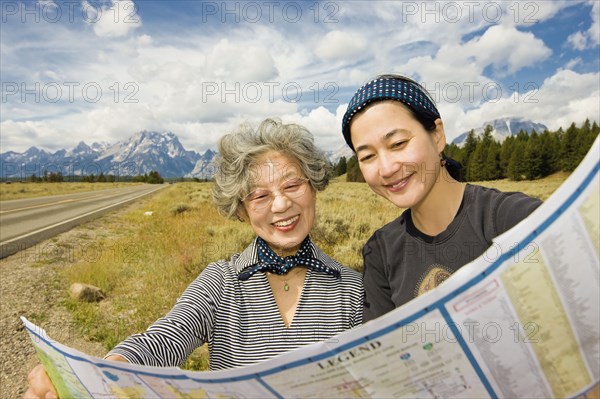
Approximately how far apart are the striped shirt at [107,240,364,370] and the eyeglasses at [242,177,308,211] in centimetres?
23

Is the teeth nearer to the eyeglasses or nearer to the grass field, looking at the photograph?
the eyeglasses

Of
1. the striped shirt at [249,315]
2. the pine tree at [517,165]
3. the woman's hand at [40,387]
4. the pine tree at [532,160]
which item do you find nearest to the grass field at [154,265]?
the striped shirt at [249,315]

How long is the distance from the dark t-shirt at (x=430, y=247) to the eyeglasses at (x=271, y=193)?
487mm

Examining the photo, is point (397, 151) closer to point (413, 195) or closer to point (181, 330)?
point (413, 195)

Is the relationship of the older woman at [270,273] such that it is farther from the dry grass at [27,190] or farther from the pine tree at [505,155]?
the pine tree at [505,155]

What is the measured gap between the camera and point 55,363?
104 centimetres

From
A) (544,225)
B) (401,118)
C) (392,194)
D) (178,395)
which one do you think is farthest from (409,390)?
(401,118)

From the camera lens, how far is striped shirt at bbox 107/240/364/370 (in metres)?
1.70

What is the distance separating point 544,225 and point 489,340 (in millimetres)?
263

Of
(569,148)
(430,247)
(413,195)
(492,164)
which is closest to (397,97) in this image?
(413,195)

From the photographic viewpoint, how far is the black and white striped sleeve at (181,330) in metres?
1.36

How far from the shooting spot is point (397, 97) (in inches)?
59.8

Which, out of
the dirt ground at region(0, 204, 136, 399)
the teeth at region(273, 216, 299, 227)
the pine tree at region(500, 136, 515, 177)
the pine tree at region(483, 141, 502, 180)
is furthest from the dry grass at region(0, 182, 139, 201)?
the pine tree at region(500, 136, 515, 177)

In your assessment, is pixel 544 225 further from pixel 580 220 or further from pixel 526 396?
pixel 526 396
